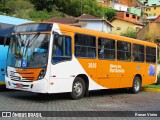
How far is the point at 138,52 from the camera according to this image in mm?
19609

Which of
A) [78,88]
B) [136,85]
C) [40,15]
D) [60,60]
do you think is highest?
[40,15]

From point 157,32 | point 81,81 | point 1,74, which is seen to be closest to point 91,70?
point 81,81

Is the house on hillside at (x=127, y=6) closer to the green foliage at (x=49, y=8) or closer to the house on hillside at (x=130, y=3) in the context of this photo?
the house on hillside at (x=130, y=3)

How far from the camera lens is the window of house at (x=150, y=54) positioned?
67.5 ft

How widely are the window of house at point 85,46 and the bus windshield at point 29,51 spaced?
156cm

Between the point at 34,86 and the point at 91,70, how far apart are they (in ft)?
10.1

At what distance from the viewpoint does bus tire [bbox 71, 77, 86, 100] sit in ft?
47.5

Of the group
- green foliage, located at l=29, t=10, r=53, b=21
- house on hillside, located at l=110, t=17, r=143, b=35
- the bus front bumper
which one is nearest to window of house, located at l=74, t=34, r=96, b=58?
the bus front bumper

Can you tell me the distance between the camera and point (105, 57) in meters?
16.5

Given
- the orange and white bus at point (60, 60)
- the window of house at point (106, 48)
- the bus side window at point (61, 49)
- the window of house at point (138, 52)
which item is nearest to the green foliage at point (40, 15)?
the window of house at point (138, 52)

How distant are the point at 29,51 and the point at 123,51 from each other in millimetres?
5835

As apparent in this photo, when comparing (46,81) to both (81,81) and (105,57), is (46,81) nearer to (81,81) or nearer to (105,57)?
(81,81)

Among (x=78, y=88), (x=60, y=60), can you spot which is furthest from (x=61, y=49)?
(x=78, y=88)

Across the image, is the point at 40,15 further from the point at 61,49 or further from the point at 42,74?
the point at 42,74
